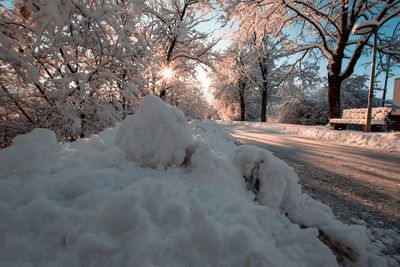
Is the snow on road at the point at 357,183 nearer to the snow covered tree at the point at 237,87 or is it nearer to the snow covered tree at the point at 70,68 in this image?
the snow covered tree at the point at 70,68

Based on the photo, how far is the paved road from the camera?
220 centimetres

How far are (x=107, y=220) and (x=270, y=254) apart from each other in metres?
0.87

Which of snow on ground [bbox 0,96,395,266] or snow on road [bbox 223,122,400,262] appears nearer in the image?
snow on ground [bbox 0,96,395,266]

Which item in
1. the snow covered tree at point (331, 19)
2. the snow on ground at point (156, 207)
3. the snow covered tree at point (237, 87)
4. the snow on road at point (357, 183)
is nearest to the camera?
the snow on ground at point (156, 207)

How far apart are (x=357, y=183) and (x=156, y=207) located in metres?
2.82

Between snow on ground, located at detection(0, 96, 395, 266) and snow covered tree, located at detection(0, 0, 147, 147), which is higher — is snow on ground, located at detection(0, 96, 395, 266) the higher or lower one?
the lower one

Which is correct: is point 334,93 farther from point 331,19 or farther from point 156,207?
point 156,207

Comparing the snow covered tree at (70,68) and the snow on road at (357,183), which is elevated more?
the snow covered tree at (70,68)

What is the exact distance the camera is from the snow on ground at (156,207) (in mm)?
1104

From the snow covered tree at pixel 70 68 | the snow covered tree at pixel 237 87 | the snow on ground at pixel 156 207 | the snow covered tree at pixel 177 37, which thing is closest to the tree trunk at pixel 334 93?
the snow covered tree at pixel 177 37

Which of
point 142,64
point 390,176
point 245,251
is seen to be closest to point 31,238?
point 245,251

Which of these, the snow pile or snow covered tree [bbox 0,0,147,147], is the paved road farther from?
snow covered tree [bbox 0,0,147,147]

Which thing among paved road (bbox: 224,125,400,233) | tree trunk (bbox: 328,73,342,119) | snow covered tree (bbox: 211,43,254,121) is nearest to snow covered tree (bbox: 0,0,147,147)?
paved road (bbox: 224,125,400,233)

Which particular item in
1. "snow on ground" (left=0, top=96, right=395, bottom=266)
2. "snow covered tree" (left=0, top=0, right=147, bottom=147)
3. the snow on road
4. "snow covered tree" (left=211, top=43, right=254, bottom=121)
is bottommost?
the snow on road
